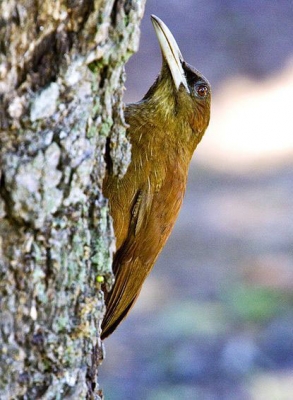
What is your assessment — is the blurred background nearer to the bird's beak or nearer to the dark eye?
the dark eye

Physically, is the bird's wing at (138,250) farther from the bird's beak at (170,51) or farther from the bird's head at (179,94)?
the bird's beak at (170,51)

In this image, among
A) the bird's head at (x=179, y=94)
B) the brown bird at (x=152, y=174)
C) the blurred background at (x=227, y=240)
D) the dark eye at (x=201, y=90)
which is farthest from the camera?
the blurred background at (x=227, y=240)

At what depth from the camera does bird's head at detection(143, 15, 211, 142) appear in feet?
13.3

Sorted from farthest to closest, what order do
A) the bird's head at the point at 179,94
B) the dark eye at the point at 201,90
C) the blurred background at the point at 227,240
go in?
the blurred background at the point at 227,240
the dark eye at the point at 201,90
the bird's head at the point at 179,94

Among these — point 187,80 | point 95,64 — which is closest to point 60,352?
point 95,64

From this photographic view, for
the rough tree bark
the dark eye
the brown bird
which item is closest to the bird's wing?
the brown bird

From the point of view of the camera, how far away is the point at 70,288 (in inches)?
106

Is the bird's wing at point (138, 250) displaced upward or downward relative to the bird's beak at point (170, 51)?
downward

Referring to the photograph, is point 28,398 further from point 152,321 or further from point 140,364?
point 152,321

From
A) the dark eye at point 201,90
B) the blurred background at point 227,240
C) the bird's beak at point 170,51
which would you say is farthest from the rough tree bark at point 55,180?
the blurred background at point 227,240

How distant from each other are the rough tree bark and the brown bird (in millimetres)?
943

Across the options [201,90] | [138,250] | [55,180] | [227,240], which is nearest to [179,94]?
[201,90]

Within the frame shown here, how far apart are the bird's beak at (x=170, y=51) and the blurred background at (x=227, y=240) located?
2862mm

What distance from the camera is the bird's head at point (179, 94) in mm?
4062
